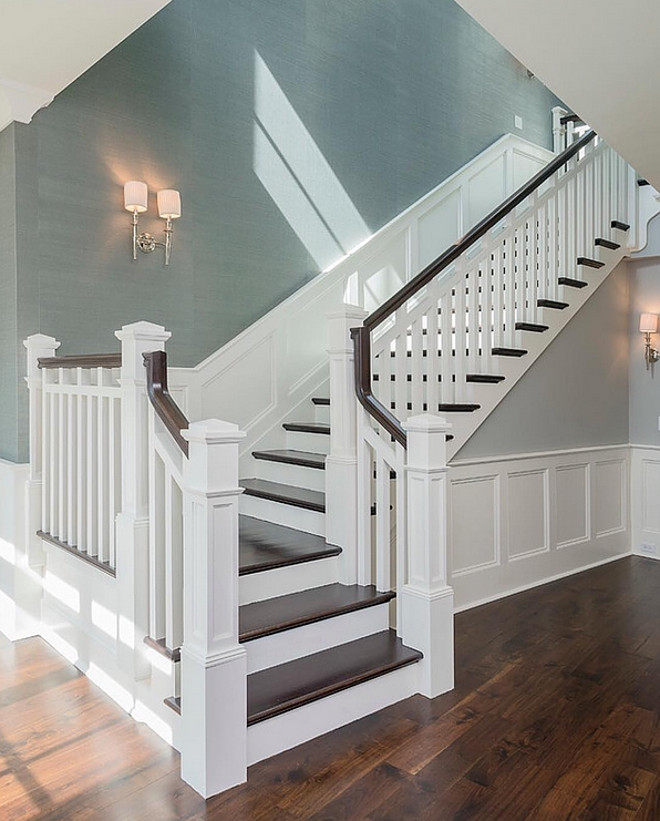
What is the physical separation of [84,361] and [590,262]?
137 inches

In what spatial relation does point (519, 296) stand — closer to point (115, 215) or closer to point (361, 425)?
point (361, 425)

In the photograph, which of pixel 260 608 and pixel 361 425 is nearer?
pixel 260 608

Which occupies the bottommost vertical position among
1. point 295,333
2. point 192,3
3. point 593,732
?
point 593,732

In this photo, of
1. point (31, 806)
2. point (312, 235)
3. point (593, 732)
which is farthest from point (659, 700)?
point (312, 235)

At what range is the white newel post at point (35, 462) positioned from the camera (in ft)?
11.7

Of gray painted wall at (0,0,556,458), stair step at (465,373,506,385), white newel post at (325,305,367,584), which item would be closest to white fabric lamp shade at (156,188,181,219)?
gray painted wall at (0,0,556,458)

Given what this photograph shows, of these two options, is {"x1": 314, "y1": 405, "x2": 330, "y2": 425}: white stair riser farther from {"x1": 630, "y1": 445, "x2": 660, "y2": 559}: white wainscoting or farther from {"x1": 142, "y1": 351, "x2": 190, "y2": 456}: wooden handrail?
{"x1": 630, "y1": 445, "x2": 660, "y2": 559}: white wainscoting

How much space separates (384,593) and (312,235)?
274cm

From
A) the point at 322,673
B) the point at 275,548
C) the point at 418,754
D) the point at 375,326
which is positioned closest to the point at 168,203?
the point at 375,326

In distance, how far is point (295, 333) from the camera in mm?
4719

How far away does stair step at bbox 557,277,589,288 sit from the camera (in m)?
4.70

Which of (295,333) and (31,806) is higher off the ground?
(295,333)

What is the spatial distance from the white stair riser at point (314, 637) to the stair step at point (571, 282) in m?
2.64

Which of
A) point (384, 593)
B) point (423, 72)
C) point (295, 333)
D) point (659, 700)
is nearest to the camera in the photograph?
point (659, 700)
